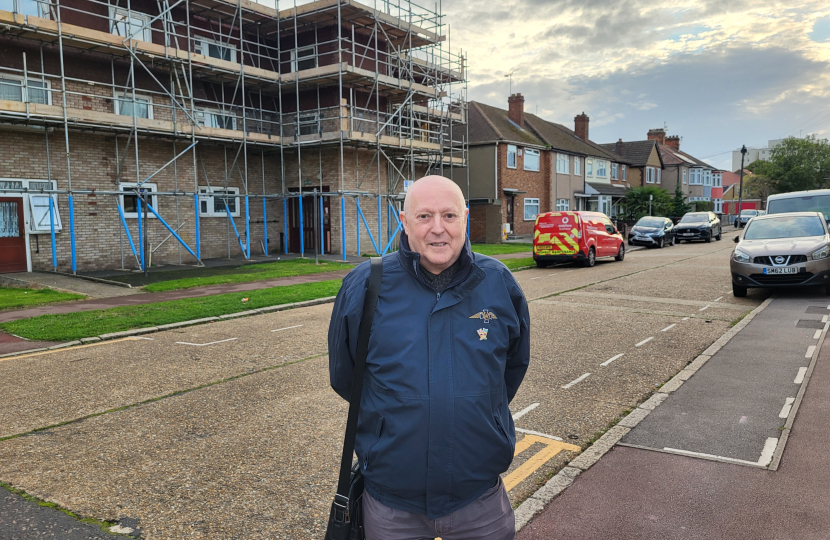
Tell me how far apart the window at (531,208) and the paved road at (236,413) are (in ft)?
89.2

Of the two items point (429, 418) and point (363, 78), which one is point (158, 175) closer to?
point (363, 78)

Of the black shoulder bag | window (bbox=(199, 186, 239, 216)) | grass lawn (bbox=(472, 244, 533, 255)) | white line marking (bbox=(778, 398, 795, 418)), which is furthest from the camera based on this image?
grass lawn (bbox=(472, 244, 533, 255))

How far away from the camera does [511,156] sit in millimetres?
35625

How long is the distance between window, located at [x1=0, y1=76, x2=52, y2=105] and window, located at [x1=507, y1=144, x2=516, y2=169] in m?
23.5

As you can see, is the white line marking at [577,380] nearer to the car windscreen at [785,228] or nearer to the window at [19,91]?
the car windscreen at [785,228]

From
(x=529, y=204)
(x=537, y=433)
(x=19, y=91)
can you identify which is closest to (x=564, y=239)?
(x=537, y=433)

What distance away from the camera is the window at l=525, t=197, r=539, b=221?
37.8 m

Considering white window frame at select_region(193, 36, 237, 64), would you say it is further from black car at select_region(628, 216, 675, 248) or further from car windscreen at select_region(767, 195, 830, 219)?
black car at select_region(628, 216, 675, 248)

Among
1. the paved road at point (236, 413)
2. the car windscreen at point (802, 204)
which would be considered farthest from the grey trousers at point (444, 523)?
the car windscreen at point (802, 204)

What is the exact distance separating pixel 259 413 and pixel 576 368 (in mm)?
3680

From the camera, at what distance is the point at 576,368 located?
7188 millimetres

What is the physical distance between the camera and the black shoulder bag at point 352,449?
7.47ft

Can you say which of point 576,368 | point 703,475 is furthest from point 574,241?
point 703,475

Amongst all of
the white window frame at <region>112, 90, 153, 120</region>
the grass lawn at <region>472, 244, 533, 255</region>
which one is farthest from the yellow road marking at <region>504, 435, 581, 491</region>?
the grass lawn at <region>472, 244, 533, 255</region>
